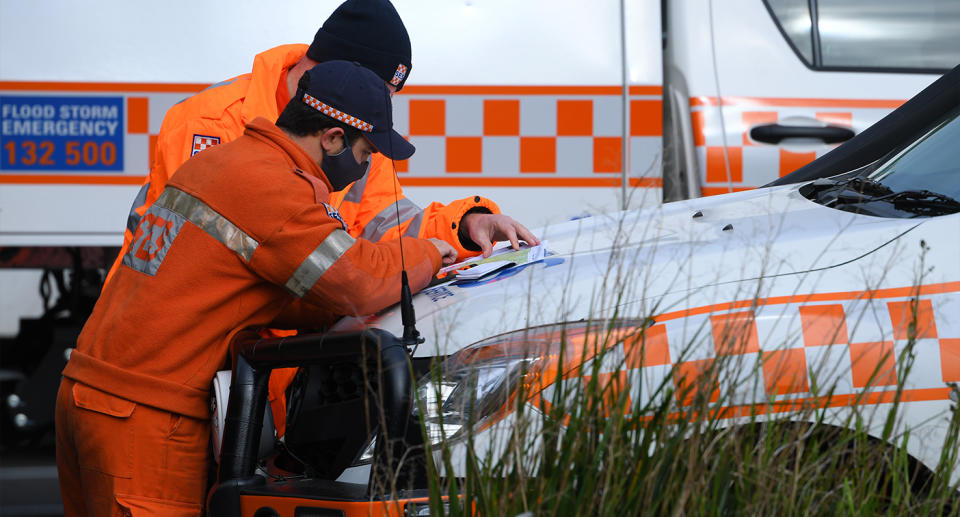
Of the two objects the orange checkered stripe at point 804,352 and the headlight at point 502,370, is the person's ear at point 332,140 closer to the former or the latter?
the headlight at point 502,370

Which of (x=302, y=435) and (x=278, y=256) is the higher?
(x=278, y=256)

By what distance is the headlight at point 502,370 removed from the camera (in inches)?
66.2

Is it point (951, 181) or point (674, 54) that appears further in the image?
point (674, 54)

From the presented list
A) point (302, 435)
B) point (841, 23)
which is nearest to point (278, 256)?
point (302, 435)

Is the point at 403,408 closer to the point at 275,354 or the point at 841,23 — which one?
the point at 275,354

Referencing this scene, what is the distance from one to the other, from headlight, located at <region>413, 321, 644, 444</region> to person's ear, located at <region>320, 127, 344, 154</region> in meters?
0.58

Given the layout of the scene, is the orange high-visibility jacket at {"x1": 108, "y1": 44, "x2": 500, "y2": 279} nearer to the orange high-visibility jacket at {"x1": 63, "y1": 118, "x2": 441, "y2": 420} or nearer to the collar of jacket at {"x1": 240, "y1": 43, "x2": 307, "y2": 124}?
the collar of jacket at {"x1": 240, "y1": 43, "x2": 307, "y2": 124}

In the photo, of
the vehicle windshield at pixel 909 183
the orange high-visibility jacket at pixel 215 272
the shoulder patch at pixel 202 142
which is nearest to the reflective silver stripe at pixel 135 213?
the shoulder patch at pixel 202 142

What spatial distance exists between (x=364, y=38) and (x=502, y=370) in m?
1.13

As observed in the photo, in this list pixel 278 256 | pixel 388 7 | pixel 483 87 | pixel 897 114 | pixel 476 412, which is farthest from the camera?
pixel 483 87

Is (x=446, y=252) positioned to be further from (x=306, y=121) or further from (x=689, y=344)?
(x=689, y=344)

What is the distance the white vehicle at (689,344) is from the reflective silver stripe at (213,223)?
19cm

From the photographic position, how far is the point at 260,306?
6.92 feet

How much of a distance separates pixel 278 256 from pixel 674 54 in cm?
208
